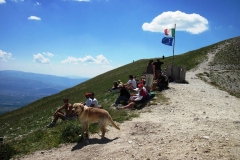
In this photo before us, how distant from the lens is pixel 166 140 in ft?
29.9

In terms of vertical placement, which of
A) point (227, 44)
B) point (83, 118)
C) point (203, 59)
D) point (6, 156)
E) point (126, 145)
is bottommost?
point (6, 156)

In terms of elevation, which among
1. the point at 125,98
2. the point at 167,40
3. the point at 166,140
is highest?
the point at 167,40

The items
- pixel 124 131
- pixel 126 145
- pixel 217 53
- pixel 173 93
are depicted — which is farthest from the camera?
pixel 217 53

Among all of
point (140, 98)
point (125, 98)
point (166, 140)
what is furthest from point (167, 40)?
point (166, 140)

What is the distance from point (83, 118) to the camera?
34.4ft

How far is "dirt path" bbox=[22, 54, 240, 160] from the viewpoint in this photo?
7750 mm

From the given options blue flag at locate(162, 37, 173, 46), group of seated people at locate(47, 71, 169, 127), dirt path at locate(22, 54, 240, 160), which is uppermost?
blue flag at locate(162, 37, 173, 46)

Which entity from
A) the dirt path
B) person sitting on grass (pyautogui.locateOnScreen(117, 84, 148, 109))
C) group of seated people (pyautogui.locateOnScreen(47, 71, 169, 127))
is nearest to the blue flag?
group of seated people (pyautogui.locateOnScreen(47, 71, 169, 127))

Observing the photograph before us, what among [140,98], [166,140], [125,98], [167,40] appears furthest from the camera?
[167,40]

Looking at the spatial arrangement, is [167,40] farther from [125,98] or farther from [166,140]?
[166,140]

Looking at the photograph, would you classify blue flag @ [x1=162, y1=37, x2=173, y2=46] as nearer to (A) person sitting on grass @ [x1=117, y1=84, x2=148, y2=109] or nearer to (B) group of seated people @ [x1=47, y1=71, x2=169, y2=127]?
(B) group of seated people @ [x1=47, y1=71, x2=169, y2=127]

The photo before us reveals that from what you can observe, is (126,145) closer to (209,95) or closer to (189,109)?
(189,109)

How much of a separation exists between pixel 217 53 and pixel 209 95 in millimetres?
33942

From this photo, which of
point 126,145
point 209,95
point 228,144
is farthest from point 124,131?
point 209,95
